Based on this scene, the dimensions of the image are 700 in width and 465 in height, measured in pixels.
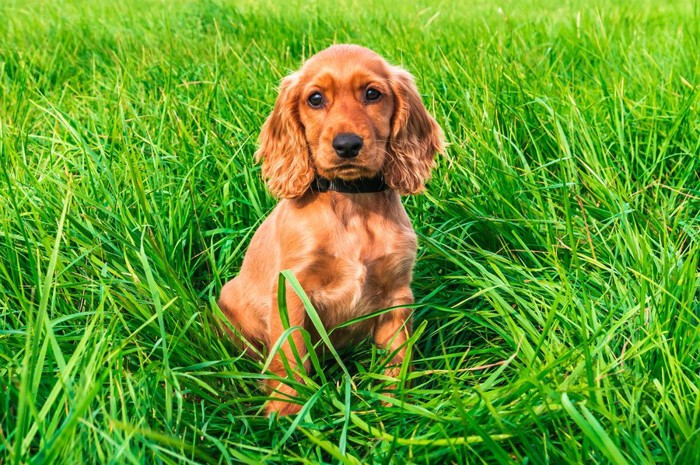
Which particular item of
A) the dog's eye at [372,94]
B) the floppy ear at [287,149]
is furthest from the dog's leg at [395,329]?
the dog's eye at [372,94]

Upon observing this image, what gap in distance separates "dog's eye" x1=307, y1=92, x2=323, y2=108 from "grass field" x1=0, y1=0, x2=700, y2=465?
0.58 meters

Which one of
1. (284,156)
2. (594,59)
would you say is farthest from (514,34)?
(284,156)

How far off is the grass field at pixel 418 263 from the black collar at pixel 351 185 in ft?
1.08

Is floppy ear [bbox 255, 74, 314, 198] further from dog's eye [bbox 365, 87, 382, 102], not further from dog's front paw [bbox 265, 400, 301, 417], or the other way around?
dog's front paw [bbox 265, 400, 301, 417]

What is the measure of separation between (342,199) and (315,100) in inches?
12.1

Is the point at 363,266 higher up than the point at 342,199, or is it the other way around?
the point at 342,199

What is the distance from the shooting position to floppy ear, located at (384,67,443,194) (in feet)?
7.30

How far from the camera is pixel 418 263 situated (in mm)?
2688

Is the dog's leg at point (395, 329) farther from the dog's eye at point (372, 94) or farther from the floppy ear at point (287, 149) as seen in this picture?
the dog's eye at point (372, 94)

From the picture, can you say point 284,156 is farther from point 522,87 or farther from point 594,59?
point 594,59

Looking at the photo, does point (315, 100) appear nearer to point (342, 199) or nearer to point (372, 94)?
point (372, 94)

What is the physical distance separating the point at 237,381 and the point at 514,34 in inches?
118

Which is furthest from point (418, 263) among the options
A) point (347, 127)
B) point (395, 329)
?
point (347, 127)

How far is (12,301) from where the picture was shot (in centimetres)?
210
